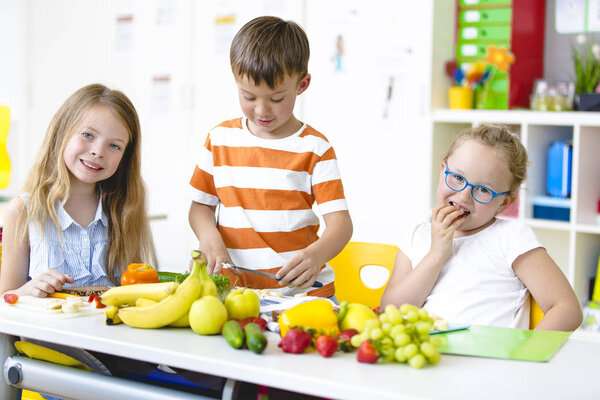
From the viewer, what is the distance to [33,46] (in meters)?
5.18

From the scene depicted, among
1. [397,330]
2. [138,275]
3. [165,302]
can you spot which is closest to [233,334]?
[165,302]

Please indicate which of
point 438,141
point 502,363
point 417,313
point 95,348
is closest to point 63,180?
point 95,348

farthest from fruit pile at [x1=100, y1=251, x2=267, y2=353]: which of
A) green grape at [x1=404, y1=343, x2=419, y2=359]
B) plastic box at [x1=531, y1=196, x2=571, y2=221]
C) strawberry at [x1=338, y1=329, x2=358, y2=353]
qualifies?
plastic box at [x1=531, y1=196, x2=571, y2=221]

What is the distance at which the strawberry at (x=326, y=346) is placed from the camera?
3.62ft

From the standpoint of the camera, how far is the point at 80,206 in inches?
73.4

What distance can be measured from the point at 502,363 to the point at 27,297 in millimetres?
911

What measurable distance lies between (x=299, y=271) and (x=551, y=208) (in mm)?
2119

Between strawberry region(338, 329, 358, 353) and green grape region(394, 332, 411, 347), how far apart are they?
0.09 m

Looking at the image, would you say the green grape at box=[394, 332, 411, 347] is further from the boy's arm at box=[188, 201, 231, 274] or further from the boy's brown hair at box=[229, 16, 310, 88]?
the boy's brown hair at box=[229, 16, 310, 88]

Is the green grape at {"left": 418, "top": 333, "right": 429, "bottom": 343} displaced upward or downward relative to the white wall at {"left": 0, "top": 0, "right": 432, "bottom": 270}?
downward

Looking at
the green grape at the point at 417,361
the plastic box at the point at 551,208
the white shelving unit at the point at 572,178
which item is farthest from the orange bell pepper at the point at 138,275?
the plastic box at the point at 551,208

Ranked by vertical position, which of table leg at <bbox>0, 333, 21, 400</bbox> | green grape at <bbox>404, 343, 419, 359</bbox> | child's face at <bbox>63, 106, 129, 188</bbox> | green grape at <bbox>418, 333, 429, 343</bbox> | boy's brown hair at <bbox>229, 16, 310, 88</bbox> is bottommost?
table leg at <bbox>0, 333, 21, 400</bbox>

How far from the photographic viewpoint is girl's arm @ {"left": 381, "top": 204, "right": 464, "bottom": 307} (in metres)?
1.59

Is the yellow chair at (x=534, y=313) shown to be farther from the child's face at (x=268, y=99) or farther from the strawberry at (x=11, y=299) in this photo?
the strawberry at (x=11, y=299)
